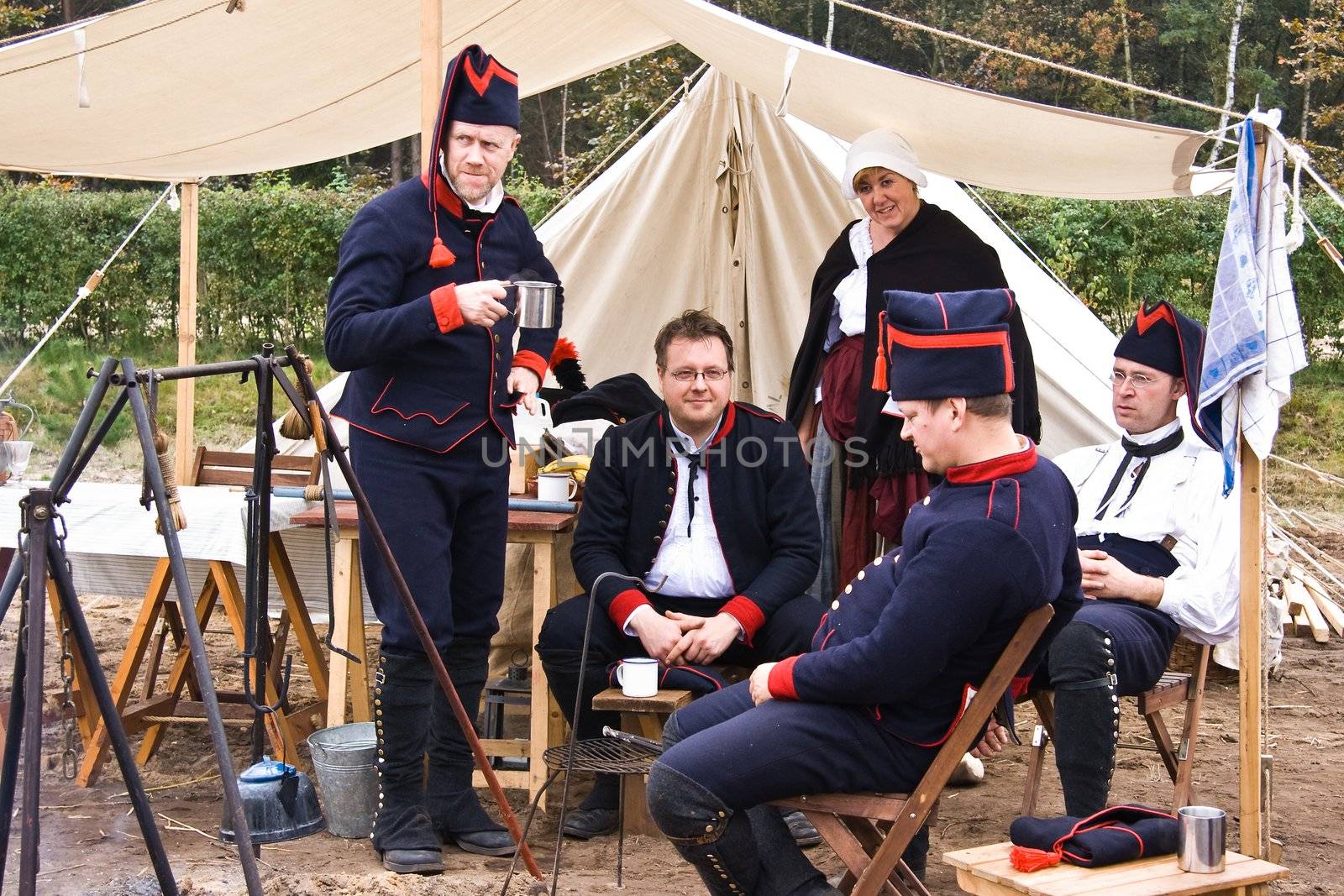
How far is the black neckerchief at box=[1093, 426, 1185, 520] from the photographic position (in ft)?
10.8

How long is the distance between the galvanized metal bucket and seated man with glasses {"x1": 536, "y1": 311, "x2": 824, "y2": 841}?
0.47 meters

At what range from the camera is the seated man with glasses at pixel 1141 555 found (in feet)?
9.27

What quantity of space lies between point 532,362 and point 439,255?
0.32m

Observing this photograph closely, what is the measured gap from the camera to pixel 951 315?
85.7 inches

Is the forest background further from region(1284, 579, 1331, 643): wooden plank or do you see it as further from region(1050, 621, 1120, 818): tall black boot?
region(1050, 621, 1120, 818): tall black boot

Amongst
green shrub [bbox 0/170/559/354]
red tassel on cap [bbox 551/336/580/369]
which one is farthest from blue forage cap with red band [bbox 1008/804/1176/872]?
green shrub [bbox 0/170/559/354]

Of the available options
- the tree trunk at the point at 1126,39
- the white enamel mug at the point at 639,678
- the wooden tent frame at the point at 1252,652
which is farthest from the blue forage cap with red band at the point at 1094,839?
the tree trunk at the point at 1126,39

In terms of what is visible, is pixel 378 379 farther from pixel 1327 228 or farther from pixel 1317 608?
pixel 1327 228

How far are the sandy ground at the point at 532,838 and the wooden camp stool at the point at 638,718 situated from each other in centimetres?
6

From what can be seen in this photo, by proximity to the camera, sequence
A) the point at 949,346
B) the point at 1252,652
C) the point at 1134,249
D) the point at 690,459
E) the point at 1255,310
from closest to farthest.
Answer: the point at 949,346 < the point at 1255,310 < the point at 1252,652 < the point at 690,459 < the point at 1134,249

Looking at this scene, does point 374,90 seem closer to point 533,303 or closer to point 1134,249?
point 533,303

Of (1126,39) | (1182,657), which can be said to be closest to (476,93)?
(1182,657)

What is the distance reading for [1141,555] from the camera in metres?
3.22

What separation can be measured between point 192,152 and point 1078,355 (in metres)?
3.35
